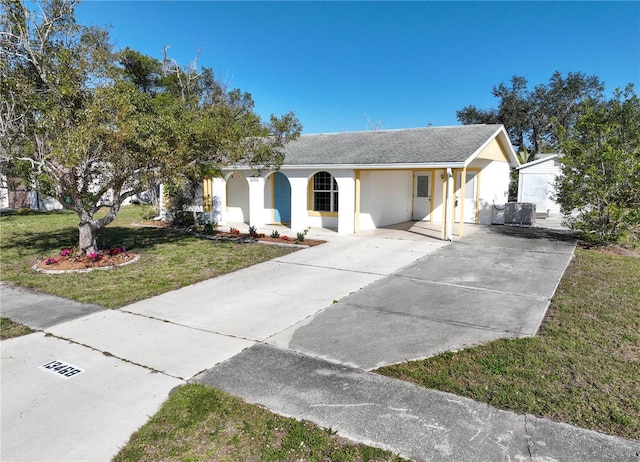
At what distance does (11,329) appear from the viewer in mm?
5863

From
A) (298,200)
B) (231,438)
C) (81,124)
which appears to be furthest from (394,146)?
(231,438)

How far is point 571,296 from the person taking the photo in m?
7.23

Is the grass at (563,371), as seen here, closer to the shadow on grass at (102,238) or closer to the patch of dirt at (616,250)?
the patch of dirt at (616,250)

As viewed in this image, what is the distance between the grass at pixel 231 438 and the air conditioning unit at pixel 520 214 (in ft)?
50.6

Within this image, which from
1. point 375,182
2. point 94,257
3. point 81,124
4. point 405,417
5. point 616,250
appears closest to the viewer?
point 405,417

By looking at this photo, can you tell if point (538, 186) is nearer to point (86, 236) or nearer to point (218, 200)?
point (218, 200)

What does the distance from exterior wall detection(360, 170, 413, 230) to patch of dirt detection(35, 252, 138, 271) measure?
26.8ft

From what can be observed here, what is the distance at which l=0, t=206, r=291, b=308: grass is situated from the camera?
7.88 meters

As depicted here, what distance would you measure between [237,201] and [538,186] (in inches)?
570

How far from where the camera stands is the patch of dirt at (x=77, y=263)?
9.36 meters

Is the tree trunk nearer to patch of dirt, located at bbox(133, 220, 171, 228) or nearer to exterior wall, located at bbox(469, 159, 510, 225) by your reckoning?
patch of dirt, located at bbox(133, 220, 171, 228)

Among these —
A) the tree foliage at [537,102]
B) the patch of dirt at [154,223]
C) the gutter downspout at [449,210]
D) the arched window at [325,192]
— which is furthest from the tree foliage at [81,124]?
the tree foliage at [537,102]

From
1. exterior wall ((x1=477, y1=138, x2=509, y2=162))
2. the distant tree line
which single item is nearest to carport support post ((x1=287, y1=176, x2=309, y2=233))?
exterior wall ((x1=477, y1=138, x2=509, y2=162))

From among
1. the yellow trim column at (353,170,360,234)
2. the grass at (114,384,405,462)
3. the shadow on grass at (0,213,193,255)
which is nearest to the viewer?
the grass at (114,384,405,462)
